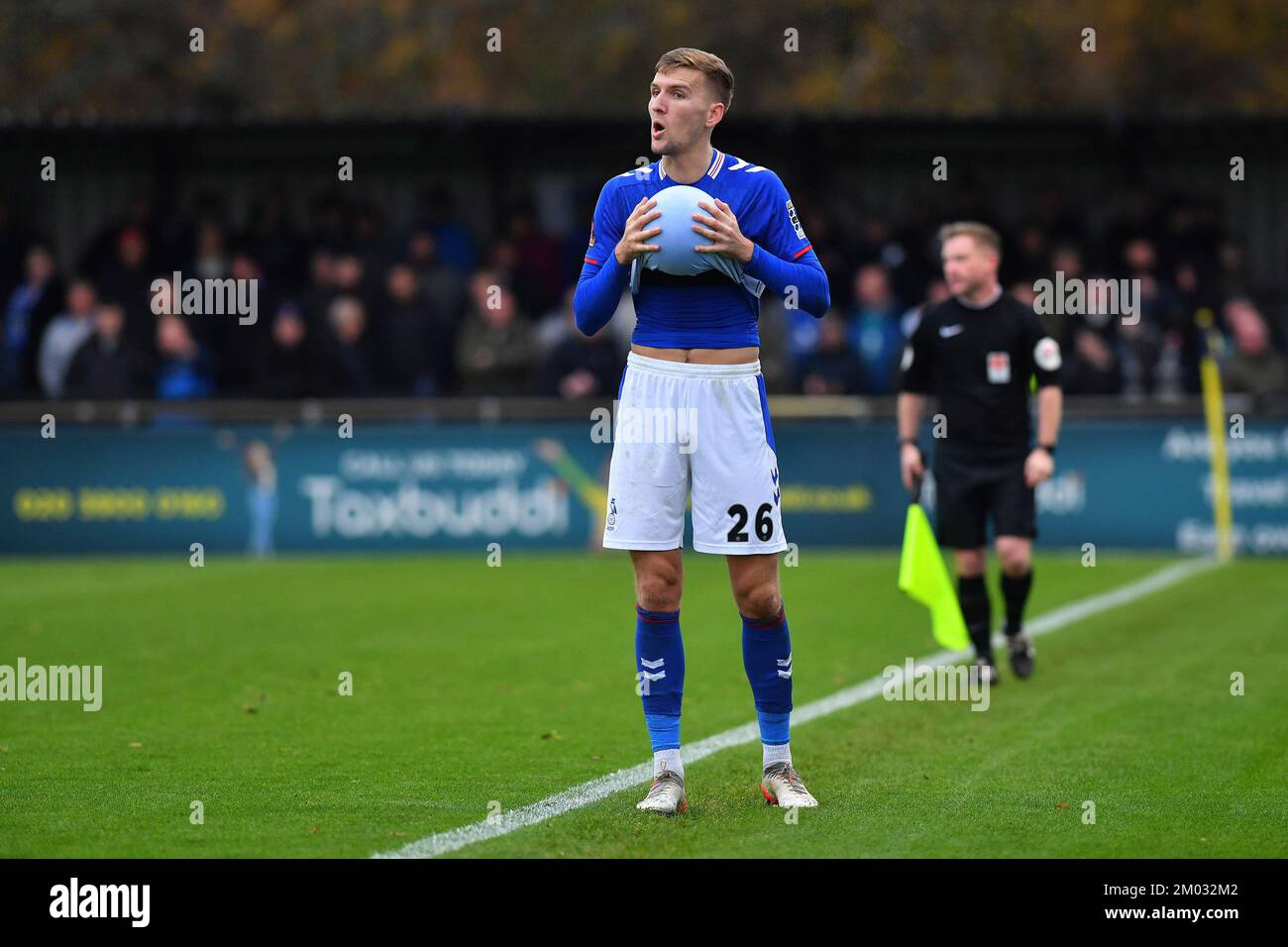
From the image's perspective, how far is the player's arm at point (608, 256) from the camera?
6.34 meters

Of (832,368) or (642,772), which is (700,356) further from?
(832,368)

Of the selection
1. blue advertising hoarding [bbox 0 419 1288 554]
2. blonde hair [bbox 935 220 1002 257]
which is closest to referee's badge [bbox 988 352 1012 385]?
blonde hair [bbox 935 220 1002 257]

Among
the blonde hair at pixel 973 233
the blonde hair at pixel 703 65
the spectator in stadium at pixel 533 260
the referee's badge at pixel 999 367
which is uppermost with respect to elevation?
the spectator in stadium at pixel 533 260

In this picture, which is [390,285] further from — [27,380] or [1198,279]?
[1198,279]

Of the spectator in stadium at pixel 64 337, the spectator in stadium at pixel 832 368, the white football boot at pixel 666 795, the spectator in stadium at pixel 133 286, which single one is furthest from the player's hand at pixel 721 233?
the spectator in stadium at pixel 133 286

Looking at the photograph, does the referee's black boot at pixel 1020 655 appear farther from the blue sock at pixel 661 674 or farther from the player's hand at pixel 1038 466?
the blue sock at pixel 661 674

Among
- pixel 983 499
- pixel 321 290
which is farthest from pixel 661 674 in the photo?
pixel 321 290

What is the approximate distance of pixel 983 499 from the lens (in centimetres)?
1050

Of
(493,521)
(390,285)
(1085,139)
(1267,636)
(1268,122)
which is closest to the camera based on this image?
(1267,636)

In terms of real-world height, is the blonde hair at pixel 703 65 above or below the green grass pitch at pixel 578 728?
above

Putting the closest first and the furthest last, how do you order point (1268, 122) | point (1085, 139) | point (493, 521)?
point (493, 521) → point (1268, 122) → point (1085, 139)

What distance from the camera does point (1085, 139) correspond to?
2355cm

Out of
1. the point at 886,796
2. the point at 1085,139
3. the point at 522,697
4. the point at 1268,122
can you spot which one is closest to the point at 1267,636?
the point at 522,697
